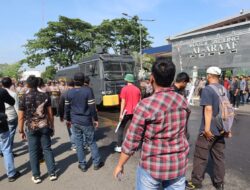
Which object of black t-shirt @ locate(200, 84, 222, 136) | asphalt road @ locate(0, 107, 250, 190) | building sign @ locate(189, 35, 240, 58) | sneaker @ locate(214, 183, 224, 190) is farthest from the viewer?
building sign @ locate(189, 35, 240, 58)

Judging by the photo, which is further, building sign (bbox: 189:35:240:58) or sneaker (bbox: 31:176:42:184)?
building sign (bbox: 189:35:240:58)

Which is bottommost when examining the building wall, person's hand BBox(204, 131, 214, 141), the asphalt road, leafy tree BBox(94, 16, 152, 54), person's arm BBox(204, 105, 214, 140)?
the asphalt road

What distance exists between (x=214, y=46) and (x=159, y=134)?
95.9ft

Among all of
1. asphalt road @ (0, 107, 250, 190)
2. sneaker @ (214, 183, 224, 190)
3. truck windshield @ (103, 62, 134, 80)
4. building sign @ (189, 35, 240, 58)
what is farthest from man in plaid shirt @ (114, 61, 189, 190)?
building sign @ (189, 35, 240, 58)

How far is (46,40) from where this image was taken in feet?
117

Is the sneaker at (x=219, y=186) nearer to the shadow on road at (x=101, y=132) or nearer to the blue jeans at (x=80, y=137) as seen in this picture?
the blue jeans at (x=80, y=137)

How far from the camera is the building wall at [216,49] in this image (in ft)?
87.9

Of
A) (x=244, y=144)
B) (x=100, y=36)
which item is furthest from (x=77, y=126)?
(x=100, y=36)

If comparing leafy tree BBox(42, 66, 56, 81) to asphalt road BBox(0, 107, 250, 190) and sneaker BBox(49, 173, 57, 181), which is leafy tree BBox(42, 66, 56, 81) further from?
sneaker BBox(49, 173, 57, 181)

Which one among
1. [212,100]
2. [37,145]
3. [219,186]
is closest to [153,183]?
[212,100]

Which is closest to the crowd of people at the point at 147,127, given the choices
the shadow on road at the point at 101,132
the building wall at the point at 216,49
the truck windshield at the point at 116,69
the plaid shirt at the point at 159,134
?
the plaid shirt at the point at 159,134

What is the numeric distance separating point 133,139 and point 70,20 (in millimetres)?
35675

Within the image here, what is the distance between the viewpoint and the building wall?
26.8 metres

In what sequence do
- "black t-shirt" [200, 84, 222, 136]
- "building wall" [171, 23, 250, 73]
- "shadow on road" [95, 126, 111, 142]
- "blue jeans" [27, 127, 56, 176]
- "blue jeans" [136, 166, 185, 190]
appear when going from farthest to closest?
"building wall" [171, 23, 250, 73], "shadow on road" [95, 126, 111, 142], "blue jeans" [27, 127, 56, 176], "black t-shirt" [200, 84, 222, 136], "blue jeans" [136, 166, 185, 190]
